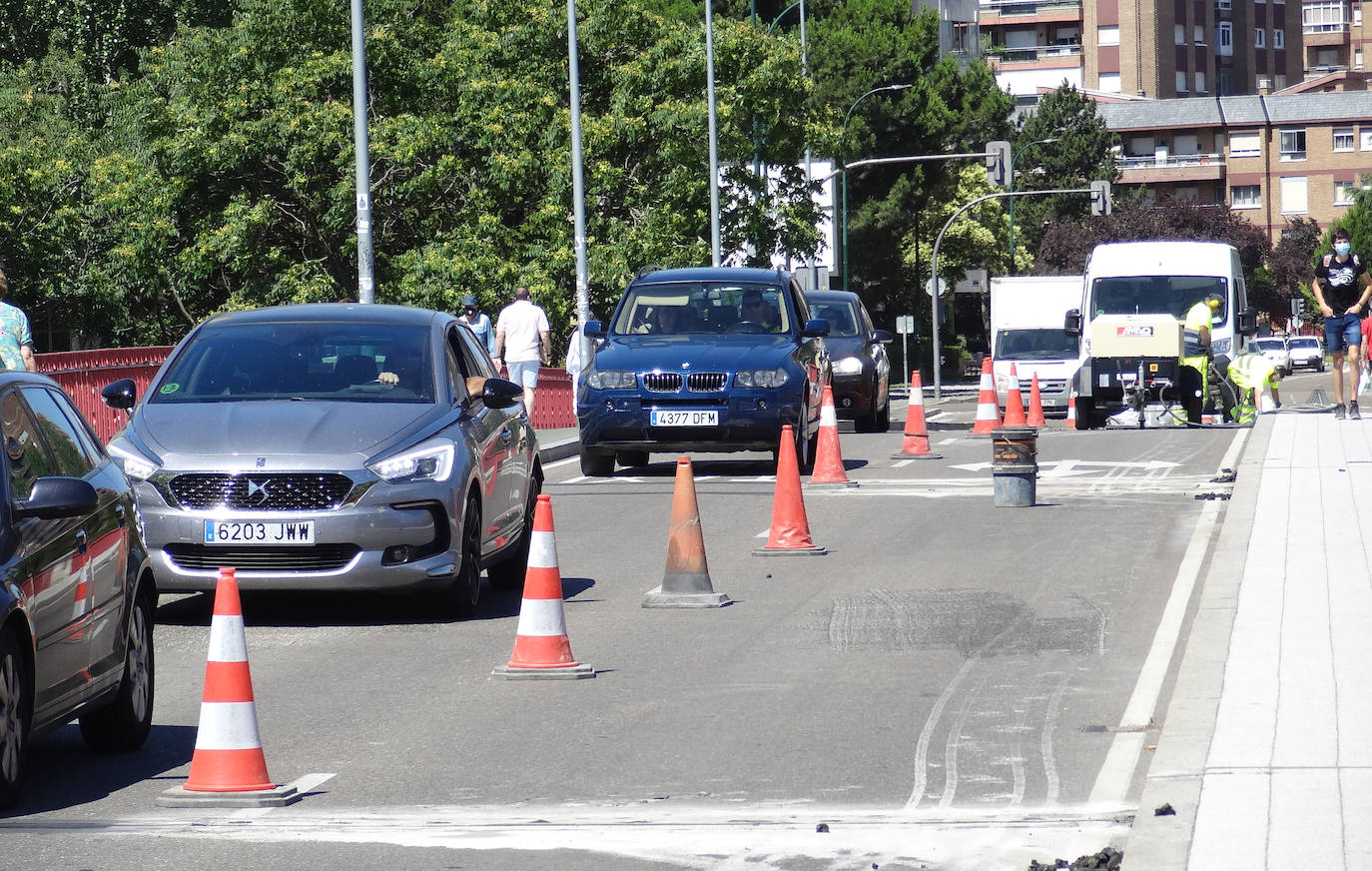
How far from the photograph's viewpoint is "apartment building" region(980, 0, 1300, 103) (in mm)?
128375

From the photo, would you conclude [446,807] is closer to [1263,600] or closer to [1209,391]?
[1263,600]

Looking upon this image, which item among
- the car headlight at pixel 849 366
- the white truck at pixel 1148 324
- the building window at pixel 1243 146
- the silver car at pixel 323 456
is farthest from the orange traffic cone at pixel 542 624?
the building window at pixel 1243 146

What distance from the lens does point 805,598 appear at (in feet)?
38.6

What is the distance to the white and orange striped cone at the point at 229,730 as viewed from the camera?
672 centimetres

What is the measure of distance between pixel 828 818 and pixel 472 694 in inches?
107

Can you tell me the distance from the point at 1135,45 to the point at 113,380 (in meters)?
111

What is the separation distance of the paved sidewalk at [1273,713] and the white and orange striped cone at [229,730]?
8.91 ft

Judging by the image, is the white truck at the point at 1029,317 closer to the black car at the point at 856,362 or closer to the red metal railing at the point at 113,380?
the black car at the point at 856,362

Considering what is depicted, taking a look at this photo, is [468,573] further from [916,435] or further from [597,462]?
[916,435]

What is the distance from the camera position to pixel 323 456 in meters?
10.4

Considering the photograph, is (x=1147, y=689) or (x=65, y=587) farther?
(x=1147, y=689)

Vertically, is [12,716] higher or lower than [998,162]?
lower

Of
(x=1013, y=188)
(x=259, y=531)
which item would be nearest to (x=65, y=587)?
(x=259, y=531)

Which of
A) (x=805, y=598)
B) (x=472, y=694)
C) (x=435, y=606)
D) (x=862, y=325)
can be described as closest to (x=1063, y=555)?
(x=805, y=598)
